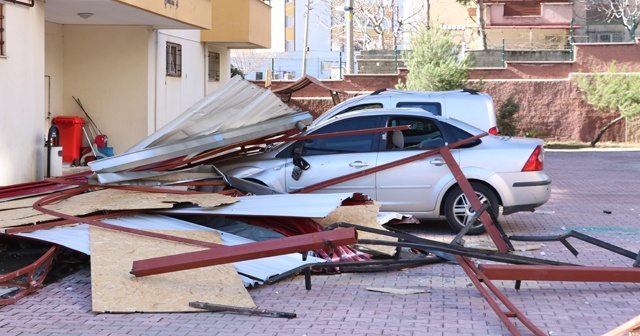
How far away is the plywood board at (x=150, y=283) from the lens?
24.1 ft

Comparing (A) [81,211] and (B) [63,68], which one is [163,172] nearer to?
(A) [81,211]

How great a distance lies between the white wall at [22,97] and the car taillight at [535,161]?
7192 millimetres

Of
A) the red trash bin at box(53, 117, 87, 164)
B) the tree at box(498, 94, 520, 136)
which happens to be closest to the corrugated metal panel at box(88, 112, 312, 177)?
the red trash bin at box(53, 117, 87, 164)

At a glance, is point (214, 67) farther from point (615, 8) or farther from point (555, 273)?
point (615, 8)

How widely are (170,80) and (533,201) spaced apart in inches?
447

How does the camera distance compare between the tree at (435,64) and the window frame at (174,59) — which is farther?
the tree at (435,64)

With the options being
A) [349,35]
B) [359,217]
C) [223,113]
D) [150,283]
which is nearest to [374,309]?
[150,283]

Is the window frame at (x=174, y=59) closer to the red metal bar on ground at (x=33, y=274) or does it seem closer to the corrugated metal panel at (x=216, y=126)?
the corrugated metal panel at (x=216, y=126)

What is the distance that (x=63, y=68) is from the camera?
18.3 metres

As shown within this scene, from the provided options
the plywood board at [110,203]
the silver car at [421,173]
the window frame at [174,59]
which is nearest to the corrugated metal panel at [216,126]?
the plywood board at [110,203]

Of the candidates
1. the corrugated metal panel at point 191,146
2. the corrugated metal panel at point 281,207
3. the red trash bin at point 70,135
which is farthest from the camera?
the red trash bin at point 70,135

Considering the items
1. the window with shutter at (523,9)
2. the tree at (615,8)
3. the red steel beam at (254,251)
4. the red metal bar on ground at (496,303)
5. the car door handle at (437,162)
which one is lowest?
the red metal bar on ground at (496,303)

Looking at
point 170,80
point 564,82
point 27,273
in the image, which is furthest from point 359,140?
point 564,82

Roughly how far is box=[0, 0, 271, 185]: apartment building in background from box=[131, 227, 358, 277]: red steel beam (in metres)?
6.03
